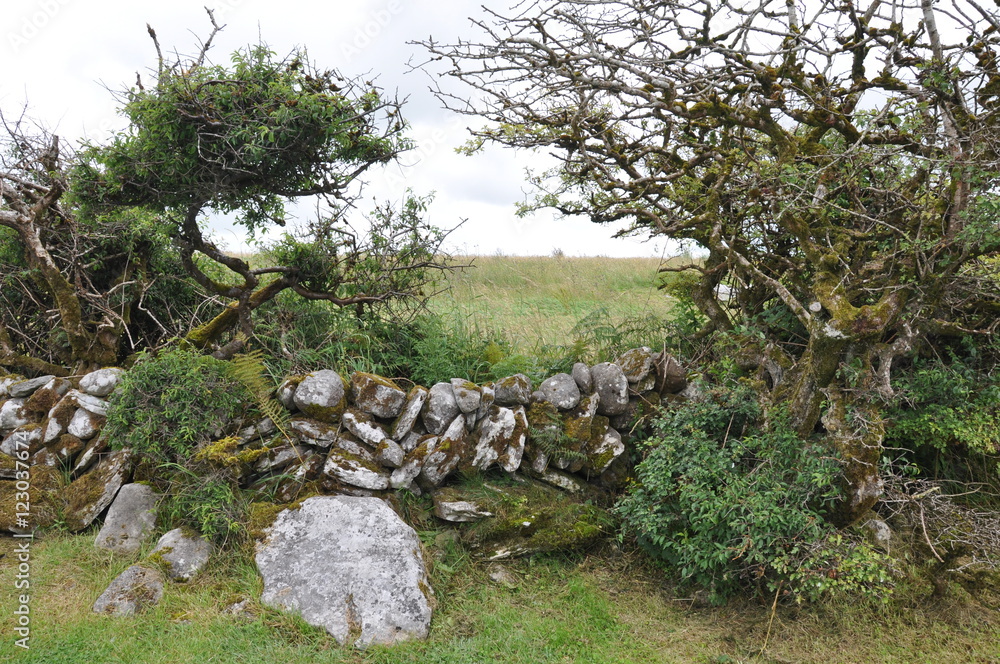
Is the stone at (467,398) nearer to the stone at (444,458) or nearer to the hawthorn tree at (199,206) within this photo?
the stone at (444,458)

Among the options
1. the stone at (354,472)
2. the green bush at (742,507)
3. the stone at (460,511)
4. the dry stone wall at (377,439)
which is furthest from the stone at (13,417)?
the green bush at (742,507)

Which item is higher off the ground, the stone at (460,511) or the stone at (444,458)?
the stone at (444,458)

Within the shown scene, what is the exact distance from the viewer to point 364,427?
533cm

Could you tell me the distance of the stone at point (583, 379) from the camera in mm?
5910

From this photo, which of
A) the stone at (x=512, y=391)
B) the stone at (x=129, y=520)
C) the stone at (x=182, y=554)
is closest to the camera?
the stone at (x=182, y=554)

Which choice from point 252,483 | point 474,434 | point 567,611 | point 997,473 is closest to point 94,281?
point 252,483

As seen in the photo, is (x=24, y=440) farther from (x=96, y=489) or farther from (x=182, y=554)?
(x=182, y=554)

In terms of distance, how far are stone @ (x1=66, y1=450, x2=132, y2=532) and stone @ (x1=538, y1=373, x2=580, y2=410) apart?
3.63 meters

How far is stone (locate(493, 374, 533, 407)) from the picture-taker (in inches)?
221

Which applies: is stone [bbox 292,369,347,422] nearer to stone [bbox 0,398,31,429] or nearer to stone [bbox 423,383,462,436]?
stone [bbox 423,383,462,436]

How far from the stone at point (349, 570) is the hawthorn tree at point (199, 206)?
6.68 ft

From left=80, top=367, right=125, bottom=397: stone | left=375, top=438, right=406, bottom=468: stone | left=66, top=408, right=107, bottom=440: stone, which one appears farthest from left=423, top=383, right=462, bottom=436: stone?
left=66, top=408, right=107, bottom=440: stone

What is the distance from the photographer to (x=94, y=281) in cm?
688

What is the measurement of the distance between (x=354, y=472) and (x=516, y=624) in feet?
5.56
